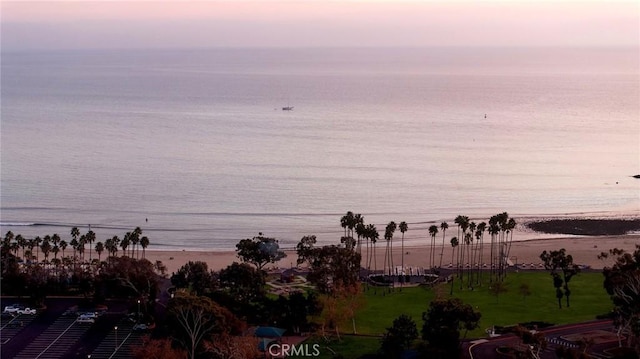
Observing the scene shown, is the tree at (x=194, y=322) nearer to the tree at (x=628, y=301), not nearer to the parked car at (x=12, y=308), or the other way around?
the parked car at (x=12, y=308)

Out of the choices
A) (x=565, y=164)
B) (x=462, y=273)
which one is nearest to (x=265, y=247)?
(x=462, y=273)

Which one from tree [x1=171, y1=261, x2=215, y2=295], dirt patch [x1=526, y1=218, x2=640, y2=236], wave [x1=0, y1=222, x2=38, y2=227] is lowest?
tree [x1=171, y1=261, x2=215, y2=295]

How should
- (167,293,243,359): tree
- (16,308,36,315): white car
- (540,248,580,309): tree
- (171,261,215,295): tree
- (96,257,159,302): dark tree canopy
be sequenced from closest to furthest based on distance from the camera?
(167,293,243,359): tree, (171,261,215,295): tree, (16,308,36,315): white car, (96,257,159,302): dark tree canopy, (540,248,580,309): tree

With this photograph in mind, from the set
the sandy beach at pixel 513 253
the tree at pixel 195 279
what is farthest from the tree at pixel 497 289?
the tree at pixel 195 279

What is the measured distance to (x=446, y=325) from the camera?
4153cm

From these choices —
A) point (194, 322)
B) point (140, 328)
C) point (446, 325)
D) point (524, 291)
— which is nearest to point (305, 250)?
point (140, 328)

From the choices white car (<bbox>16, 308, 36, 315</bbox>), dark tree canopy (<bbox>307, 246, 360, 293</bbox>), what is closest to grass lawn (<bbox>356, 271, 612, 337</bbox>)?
dark tree canopy (<bbox>307, 246, 360, 293</bbox>)

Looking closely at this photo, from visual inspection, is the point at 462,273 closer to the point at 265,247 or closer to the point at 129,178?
the point at 265,247

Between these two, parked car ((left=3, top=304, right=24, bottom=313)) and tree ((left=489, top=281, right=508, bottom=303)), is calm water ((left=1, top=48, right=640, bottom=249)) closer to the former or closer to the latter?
tree ((left=489, top=281, right=508, bottom=303))

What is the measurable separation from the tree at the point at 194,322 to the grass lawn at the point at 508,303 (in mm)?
10561

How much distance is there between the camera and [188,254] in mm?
73938

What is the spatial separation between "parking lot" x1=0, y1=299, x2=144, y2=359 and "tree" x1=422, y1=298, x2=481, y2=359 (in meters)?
16.7

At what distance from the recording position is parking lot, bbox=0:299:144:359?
148 feet

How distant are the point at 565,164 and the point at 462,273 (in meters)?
55.5
